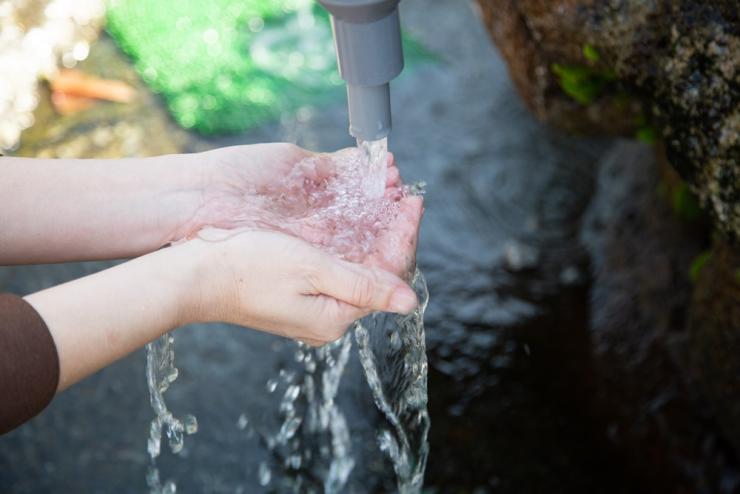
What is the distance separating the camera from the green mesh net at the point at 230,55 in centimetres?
437

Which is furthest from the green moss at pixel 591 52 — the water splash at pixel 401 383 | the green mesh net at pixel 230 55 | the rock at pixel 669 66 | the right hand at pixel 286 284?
the green mesh net at pixel 230 55

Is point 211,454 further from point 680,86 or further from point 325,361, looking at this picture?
point 680,86

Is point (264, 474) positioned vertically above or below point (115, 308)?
below

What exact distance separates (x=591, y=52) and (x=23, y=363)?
1.76 meters

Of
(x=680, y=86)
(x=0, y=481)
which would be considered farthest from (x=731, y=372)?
(x=0, y=481)

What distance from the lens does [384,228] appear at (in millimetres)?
2107

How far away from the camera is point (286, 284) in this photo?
1913mm

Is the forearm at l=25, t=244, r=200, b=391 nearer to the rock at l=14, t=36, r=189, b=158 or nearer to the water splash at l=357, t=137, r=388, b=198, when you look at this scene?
the water splash at l=357, t=137, r=388, b=198

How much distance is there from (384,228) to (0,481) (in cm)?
Result: 180

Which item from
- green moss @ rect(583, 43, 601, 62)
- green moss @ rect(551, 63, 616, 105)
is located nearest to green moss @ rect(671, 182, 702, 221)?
green moss @ rect(551, 63, 616, 105)

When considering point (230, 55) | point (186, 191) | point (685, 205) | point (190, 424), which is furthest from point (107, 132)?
point (685, 205)

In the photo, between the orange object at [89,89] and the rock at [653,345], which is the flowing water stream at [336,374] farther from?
the orange object at [89,89]

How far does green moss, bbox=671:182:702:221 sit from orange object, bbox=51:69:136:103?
8.95 ft

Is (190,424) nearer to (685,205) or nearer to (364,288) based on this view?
(364,288)
